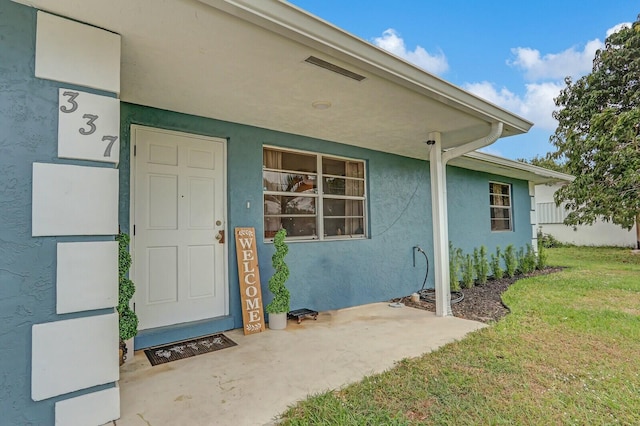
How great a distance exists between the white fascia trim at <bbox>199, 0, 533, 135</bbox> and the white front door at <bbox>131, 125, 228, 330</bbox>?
6.57ft

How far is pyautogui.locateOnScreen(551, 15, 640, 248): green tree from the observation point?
26.3 ft

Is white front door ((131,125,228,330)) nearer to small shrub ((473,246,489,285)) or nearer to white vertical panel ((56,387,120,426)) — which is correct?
white vertical panel ((56,387,120,426))

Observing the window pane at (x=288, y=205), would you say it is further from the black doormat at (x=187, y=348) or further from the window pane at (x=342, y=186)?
the black doormat at (x=187, y=348)

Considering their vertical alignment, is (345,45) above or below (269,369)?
above

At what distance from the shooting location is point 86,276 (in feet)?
6.35

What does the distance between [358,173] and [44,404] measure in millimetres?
4394

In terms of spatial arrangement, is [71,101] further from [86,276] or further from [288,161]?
[288,161]

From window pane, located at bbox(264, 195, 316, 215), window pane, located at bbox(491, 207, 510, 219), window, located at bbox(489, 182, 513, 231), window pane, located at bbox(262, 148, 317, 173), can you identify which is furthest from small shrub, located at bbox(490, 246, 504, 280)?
window pane, located at bbox(262, 148, 317, 173)

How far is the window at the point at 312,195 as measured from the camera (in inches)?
169

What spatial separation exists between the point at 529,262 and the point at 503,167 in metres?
2.55

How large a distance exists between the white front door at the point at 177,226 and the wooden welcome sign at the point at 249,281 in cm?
23

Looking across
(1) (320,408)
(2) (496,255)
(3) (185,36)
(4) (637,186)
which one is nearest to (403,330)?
(1) (320,408)

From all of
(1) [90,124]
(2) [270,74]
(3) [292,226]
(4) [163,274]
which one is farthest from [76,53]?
(3) [292,226]

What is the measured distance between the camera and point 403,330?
150 inches
